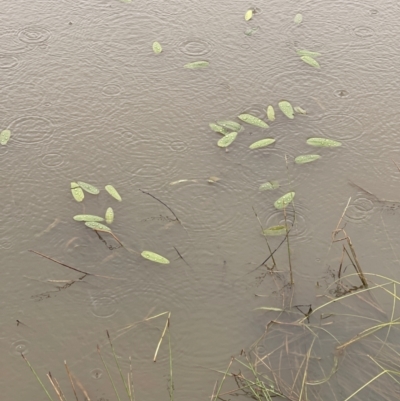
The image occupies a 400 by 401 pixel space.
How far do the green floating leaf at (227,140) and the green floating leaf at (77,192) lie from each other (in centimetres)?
95

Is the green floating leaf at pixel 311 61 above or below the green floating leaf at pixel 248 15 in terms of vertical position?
below

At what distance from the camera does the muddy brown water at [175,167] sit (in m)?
3.06

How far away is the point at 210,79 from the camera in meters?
4.50

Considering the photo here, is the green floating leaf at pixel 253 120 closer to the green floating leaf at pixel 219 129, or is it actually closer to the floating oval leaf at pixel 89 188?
the green floating leaf at pixel 219 129

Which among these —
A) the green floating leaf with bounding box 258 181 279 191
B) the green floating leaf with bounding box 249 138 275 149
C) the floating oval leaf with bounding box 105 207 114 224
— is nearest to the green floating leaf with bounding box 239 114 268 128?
the green floating leaf with bounding box 249 138 275 149

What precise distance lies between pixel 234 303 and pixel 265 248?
41 centimetres

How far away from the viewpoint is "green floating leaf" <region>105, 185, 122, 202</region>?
12.0ft

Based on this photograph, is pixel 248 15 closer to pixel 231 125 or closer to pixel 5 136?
pixel 231 125

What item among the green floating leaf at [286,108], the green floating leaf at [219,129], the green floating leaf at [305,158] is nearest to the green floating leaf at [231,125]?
the green floating leaf at [219,129]

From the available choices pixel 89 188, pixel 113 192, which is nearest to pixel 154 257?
pixel 113 192

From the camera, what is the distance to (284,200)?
3623 millimetres

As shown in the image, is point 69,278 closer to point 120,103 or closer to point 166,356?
point 166,356

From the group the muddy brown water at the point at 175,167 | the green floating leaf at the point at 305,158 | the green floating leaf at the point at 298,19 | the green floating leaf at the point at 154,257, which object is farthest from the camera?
the green floating leaf at the point at 298,19

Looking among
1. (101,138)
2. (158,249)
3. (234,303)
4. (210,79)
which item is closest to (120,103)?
(101,138)
